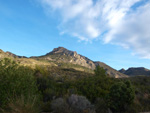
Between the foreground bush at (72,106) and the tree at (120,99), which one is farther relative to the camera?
the tree at (120,99)

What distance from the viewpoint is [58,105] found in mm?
7863

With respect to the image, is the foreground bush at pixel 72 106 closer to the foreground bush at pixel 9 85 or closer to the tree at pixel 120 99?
the foreground bush at pixel 9 85

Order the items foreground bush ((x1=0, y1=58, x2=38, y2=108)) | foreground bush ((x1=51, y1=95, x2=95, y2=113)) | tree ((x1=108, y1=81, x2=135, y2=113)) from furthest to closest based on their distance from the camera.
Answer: tree ((x1=108, y1=81, x2=135, y2=113)) → foreground bush ((x1=51, y1=95, x2=95, y2=113)) → foreground bush ((x1=0, y1=58, x2=38, y2=108))

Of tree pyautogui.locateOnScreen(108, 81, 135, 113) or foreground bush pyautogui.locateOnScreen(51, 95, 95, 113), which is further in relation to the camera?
tree pyautogui.locateOnScreen(108, 81, 135, 113)

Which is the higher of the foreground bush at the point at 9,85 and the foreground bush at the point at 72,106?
the foreground bush at the point at 9,85

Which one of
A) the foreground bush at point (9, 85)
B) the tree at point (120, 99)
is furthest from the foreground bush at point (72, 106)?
the tree at point (120, 99)

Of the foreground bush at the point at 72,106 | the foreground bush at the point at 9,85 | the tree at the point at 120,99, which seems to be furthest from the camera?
the tree at the point at 120,99

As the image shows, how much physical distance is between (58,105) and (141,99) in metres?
8.88

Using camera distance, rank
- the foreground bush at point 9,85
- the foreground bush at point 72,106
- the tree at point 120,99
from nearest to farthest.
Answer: the foreground bush at point 9,85 → the foreground bush at point 72,106 → the tree at point 120,99

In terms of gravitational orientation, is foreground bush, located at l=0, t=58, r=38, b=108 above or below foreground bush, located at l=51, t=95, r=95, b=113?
above

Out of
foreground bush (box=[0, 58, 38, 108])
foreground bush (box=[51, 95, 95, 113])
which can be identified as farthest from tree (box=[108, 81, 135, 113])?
foreground bush (box=[0, 58, 38, 108])

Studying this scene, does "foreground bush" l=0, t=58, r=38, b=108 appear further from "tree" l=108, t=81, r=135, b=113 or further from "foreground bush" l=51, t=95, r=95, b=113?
"tree" l=108, t=81, r=135, b=113

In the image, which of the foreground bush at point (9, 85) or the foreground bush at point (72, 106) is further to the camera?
the foreground bush at point (72, 106)

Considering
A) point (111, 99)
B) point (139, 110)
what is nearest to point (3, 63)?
point (111, 99)
